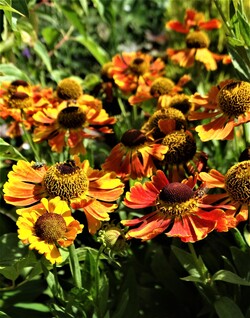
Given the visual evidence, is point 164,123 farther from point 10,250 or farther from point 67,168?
point 10,250

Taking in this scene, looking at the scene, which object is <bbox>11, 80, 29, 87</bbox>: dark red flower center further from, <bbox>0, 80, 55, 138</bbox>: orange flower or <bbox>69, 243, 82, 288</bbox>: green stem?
<bbox>69, 243, 82, 288</bbox>: green stem

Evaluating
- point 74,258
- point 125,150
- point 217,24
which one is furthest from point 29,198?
point 217,24

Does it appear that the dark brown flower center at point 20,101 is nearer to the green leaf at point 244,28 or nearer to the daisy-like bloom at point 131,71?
the daisy-like bloom at point 131,71

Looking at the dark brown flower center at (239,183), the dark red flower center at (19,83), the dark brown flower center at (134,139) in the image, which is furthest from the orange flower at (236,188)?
the dark red flower center at (19,83)

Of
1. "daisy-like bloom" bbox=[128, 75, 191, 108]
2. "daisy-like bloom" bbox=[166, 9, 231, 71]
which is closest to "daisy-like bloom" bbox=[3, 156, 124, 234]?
"daisy-like bloom" bbox=[128, 75, 191, 108]

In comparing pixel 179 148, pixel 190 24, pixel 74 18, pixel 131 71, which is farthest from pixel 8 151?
pixel 190 24
